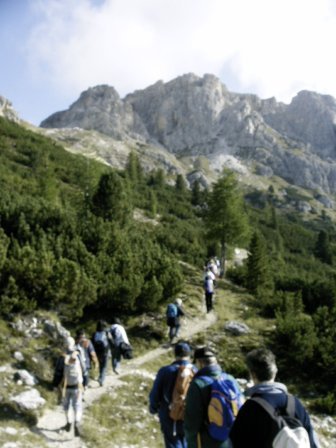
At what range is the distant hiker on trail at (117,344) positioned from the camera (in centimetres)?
1153

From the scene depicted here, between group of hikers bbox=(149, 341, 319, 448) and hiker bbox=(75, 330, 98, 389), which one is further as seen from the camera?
hiker bbox=(75, 330, 98, 389)

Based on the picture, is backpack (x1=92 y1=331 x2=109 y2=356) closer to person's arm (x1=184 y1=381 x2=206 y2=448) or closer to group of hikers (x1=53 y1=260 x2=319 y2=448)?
group of hikers (x1=53 y1=260 x2=319 y2=448)

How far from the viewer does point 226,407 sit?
14.1 ft

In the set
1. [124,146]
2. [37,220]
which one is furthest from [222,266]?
[124,146]

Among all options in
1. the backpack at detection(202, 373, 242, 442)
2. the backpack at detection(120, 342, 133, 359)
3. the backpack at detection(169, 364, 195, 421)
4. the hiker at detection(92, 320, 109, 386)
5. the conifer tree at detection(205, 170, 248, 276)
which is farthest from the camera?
the conifer tree at detection(205, 170, 248, 276)

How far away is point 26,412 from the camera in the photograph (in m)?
8.55

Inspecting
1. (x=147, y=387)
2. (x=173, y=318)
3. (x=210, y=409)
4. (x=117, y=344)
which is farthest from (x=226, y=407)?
(x=173, y=318)

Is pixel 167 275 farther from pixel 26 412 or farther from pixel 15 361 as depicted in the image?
pixel 26 412

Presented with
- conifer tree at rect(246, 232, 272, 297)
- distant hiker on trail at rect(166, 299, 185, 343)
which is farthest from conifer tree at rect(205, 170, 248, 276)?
distant hiker on trail at rect(166, 299, 185, 343)

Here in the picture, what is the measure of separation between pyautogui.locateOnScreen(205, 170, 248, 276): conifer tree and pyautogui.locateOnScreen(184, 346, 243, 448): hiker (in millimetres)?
24856

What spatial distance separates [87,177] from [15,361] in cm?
3997

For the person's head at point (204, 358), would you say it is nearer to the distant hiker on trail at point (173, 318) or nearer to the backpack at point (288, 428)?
the backpack at point (288, 428)

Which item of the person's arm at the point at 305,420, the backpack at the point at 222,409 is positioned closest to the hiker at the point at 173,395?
the backpack at the point at 222,409

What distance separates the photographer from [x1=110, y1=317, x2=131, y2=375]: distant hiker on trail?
1153cm
